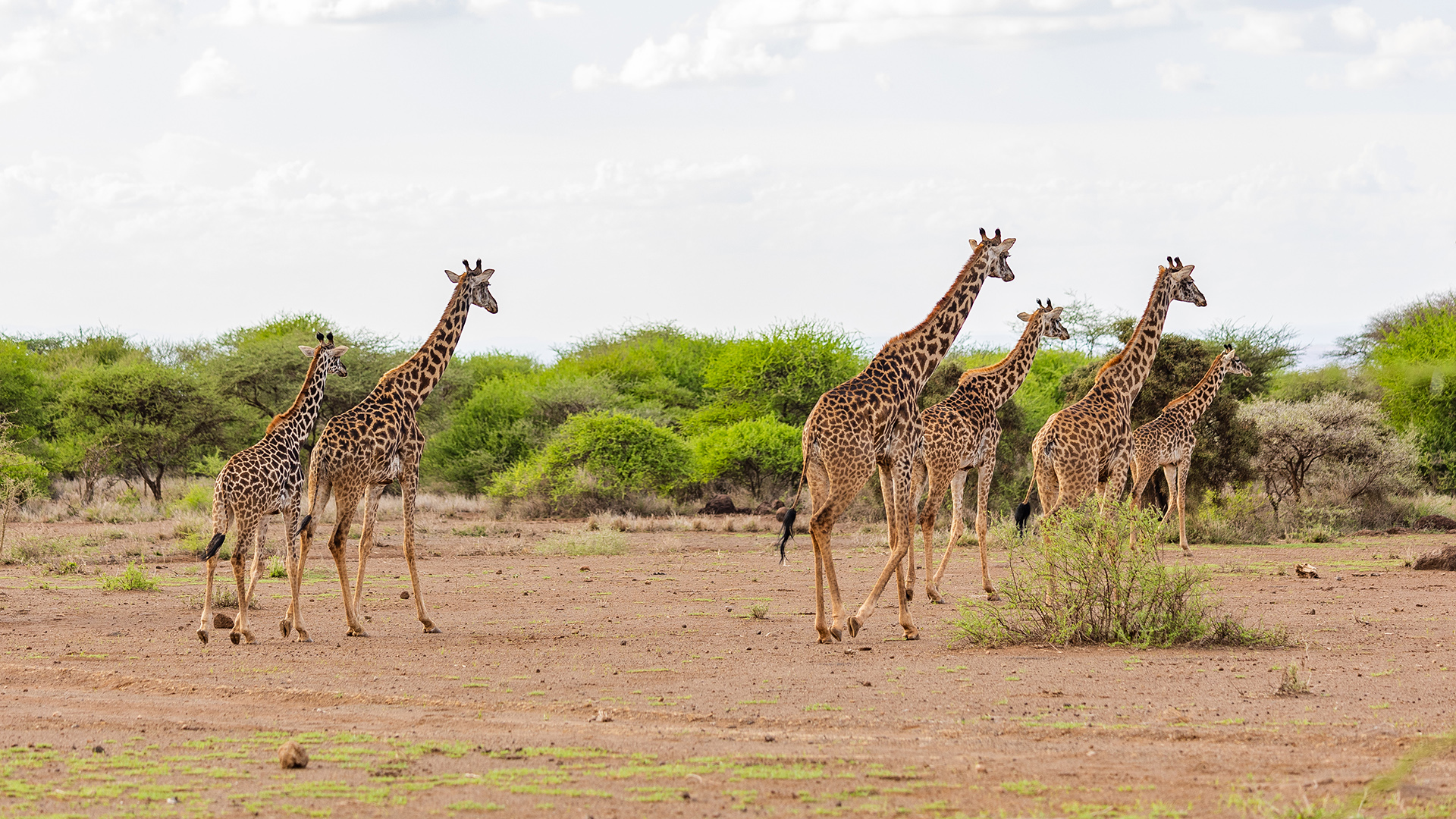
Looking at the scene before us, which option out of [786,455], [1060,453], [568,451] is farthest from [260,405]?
[1060,453]

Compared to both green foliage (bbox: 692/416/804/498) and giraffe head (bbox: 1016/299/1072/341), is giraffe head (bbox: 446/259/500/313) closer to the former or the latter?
giraffe head (bbox: 1016/299/1072/341)

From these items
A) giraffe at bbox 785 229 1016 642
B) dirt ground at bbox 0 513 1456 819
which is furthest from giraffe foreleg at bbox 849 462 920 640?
dirt ground at bbox 0 513 1456 819

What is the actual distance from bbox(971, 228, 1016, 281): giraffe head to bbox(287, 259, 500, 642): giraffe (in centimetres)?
494

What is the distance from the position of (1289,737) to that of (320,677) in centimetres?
611

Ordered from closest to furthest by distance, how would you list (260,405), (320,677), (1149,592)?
1. (320,677)
2. (1149,592)
3. (260,405)

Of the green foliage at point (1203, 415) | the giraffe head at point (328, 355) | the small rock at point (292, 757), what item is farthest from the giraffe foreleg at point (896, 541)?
the green foliage at point (1203, 415)

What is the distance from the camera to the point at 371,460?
10922 mm

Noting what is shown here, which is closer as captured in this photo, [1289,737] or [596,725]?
[1289,737]

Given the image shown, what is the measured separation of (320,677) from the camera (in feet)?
29.6

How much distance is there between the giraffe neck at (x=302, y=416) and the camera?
36.5 feet

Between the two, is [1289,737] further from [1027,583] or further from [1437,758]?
[1027,583]

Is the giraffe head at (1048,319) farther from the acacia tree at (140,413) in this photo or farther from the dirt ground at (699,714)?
the acacia tree at (140,413)

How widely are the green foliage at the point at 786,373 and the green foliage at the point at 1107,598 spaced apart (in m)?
22.2

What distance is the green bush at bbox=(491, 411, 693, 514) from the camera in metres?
28.3
